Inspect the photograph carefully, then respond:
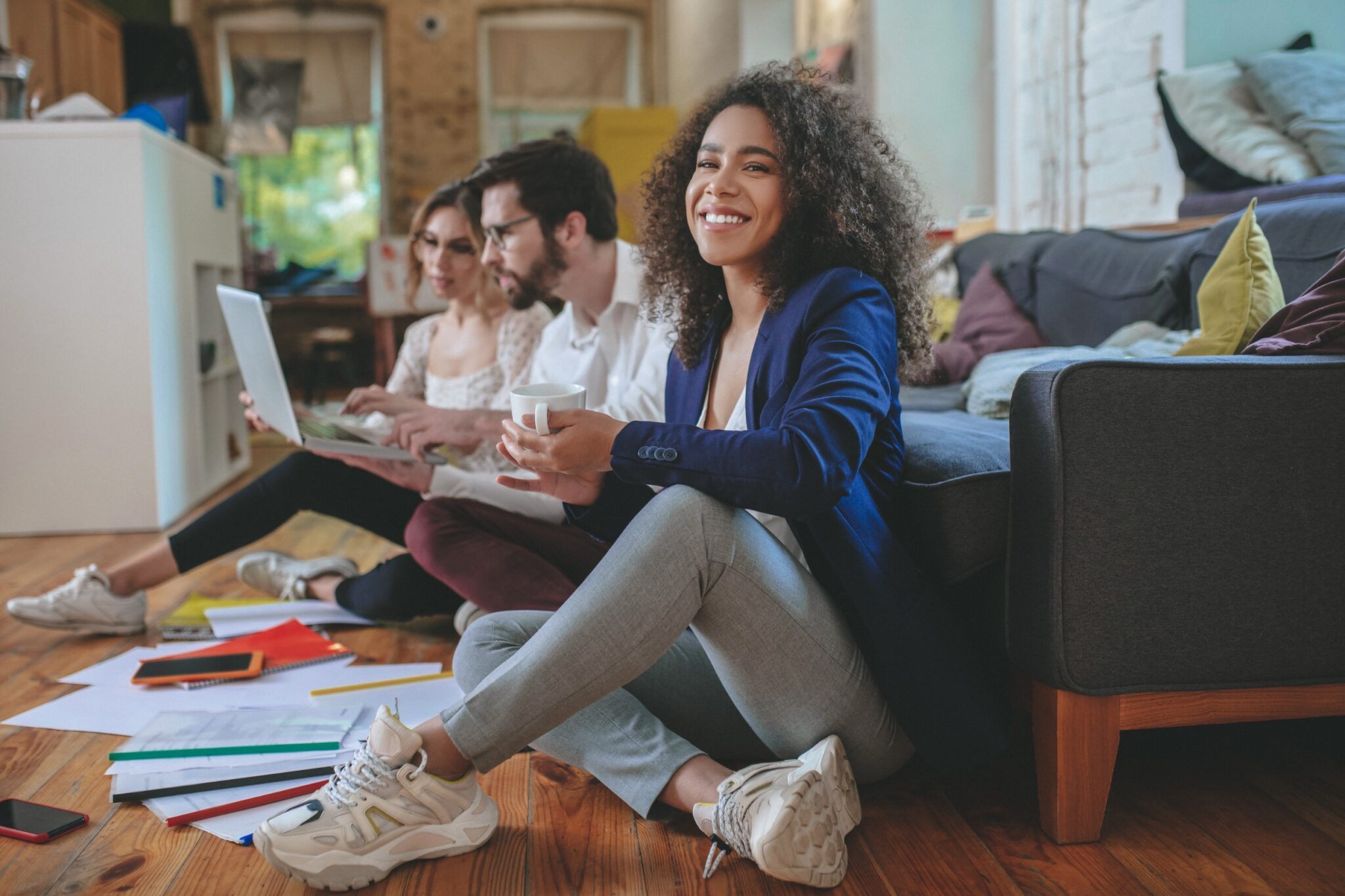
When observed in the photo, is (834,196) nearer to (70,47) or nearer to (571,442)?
(571,442)

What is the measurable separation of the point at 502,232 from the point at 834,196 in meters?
0.97

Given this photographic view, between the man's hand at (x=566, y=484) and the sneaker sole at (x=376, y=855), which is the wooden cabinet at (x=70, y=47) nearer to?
the man's hand at (x=566, y=484)

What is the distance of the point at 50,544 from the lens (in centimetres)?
325

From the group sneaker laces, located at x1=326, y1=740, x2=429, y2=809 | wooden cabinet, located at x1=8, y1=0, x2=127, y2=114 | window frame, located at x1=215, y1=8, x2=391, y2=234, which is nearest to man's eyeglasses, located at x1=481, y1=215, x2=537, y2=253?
sneaker laces, located at x1=326, y1=740, x2=429, y2=809

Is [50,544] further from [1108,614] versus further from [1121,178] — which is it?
[1121,178]

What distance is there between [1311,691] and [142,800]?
1503mm

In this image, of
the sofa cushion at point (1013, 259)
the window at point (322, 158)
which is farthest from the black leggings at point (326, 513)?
the window at point (322, 158)

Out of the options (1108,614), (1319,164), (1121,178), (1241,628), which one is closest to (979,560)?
(1108,614)

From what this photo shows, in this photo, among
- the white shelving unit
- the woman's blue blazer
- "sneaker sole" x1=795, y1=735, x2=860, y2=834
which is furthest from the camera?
the white shelving unit

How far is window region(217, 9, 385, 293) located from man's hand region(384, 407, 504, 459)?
7.39 meters

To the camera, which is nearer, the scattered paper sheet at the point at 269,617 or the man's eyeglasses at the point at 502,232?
the man's eyeglasses at the point at 502,232

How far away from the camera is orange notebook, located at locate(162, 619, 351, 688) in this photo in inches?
82.1

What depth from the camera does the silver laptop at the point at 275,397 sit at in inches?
76.0

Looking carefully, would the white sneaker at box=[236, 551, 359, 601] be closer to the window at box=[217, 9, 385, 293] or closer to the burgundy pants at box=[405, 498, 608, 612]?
the burgundy pants at box=[405, 498, 608, 612]
